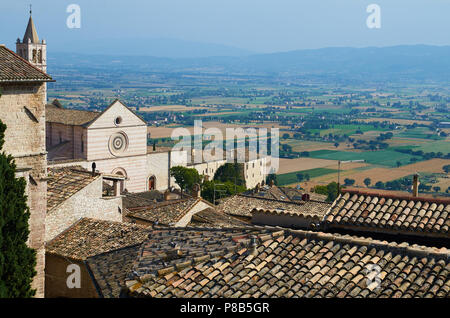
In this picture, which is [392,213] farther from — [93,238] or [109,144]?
[109,144]

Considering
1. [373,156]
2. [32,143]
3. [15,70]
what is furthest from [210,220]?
[373,156]

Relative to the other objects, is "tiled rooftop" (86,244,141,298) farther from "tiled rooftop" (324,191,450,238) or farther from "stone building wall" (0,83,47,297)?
Answer: "tiled rooftop" (324,191,450,238)

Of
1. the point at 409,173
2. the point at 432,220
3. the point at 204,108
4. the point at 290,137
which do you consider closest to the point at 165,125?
the point at 290,137

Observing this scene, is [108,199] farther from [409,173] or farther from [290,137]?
[290,137]

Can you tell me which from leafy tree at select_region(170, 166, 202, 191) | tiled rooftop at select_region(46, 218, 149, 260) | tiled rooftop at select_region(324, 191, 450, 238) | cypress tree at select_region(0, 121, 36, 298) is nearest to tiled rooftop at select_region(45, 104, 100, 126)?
leafy tree at select_region(170, 166, 202, 191)

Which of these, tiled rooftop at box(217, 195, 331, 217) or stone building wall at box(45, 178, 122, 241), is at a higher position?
stone building wall at box(45, 178, 122, 241)
